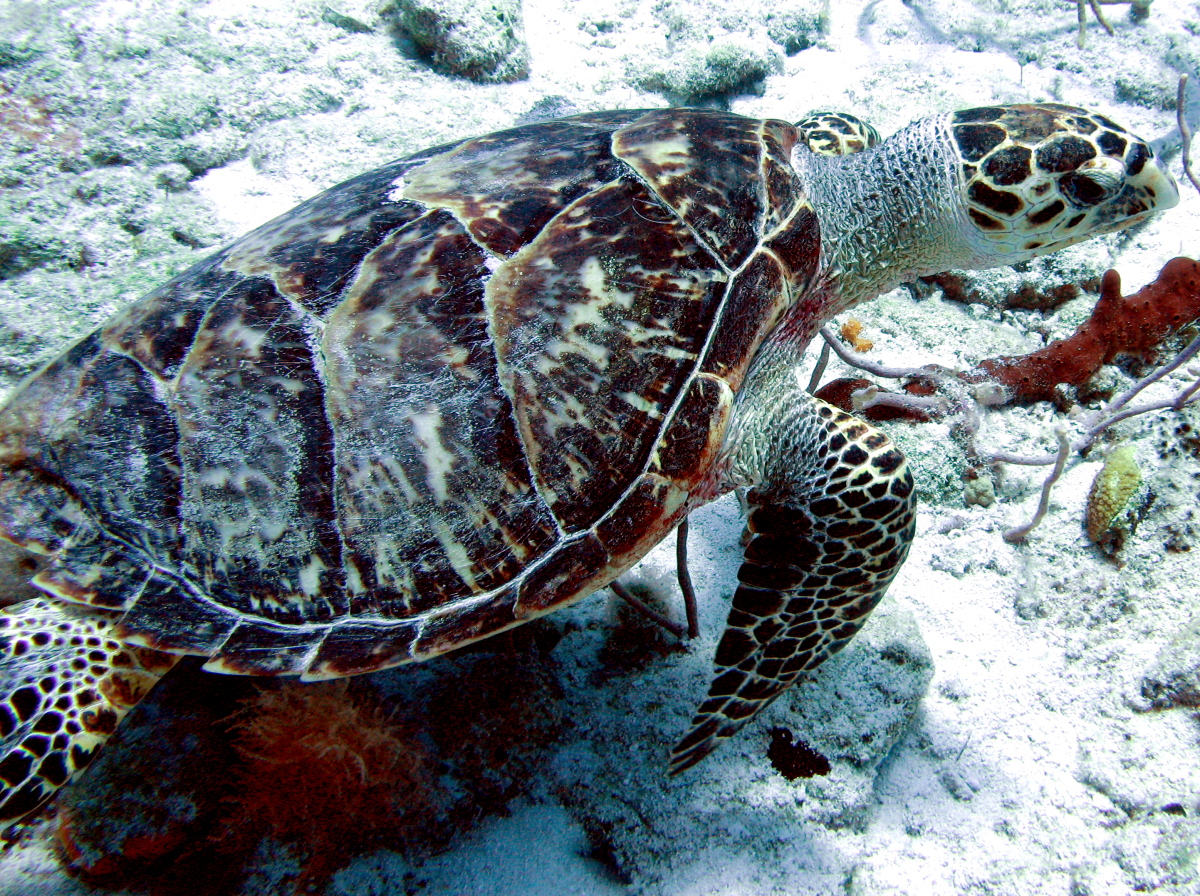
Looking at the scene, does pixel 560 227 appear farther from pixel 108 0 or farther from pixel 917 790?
pixel 108 0

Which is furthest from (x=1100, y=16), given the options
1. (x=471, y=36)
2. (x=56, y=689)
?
(x=56, y=689)

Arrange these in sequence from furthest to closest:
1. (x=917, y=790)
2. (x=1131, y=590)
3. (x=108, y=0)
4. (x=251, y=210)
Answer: (x=108, y=0), (x=251, y=210), (x=1131, y=590), (x=917, y=790)

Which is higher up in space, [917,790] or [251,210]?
[251,210]

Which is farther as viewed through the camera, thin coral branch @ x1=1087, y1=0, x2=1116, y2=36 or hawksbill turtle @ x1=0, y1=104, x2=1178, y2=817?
thin coral branch @ x1=1087, y1=0, x2=1116, y2=36

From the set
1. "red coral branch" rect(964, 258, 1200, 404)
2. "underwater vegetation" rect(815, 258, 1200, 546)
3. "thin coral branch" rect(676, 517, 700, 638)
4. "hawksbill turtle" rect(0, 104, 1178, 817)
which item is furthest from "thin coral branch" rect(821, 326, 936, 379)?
"thin coral branch" rect(676, 517, 700, 638)

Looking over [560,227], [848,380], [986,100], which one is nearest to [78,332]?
[560,227]

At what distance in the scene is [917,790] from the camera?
1.73 m

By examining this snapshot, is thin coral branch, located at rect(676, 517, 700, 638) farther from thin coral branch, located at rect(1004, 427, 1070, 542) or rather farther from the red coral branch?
the red coral branch

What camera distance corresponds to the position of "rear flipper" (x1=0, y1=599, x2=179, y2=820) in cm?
141

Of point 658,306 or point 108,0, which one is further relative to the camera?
point 108,0

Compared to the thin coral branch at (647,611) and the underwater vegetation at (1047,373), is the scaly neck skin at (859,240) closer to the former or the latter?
the underwater vegetation at (1047,373)

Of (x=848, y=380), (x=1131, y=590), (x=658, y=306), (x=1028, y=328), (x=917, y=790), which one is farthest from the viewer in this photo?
(x=1028, y=328)

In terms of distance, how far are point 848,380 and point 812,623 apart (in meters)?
1.25

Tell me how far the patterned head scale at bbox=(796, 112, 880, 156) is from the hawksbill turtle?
29.9 inches
